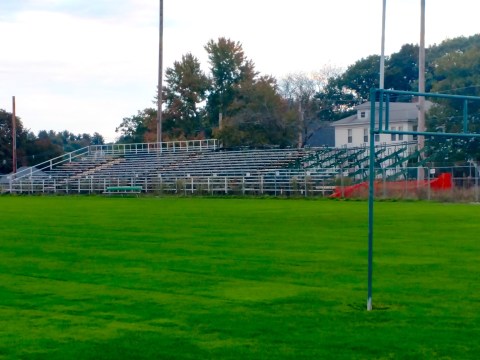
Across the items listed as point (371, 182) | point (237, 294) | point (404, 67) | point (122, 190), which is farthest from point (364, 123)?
point (371, 182)

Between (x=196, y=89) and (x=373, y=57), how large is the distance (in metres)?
21.6

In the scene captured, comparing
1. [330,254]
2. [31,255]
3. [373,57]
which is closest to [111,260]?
[31,255]

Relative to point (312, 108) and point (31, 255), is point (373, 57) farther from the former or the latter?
point (31, 255)

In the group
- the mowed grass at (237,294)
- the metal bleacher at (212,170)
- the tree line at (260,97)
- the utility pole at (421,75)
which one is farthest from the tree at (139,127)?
the mowed grass at (237,294)

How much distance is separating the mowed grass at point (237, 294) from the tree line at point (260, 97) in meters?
42.2

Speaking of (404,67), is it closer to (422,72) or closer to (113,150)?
(113,150)

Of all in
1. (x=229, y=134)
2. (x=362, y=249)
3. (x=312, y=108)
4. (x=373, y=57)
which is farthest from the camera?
(x=373, y=57)

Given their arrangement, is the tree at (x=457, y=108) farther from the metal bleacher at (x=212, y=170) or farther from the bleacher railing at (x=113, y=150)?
the bleacher railing at (x=113, y=150)

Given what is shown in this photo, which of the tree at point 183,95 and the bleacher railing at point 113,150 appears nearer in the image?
the bleacher railing at point 113,150

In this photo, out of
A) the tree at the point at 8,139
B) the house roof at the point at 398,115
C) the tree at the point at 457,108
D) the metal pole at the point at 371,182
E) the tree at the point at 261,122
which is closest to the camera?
the metal pole at the point at 371,182

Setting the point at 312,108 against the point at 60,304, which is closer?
the point at 60,304

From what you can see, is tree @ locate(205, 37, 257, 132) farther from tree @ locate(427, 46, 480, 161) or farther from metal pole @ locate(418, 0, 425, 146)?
metal pole @ locate(418, 0, 425, 146)

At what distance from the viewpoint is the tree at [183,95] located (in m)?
90.0

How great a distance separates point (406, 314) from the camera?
33.7 feet
